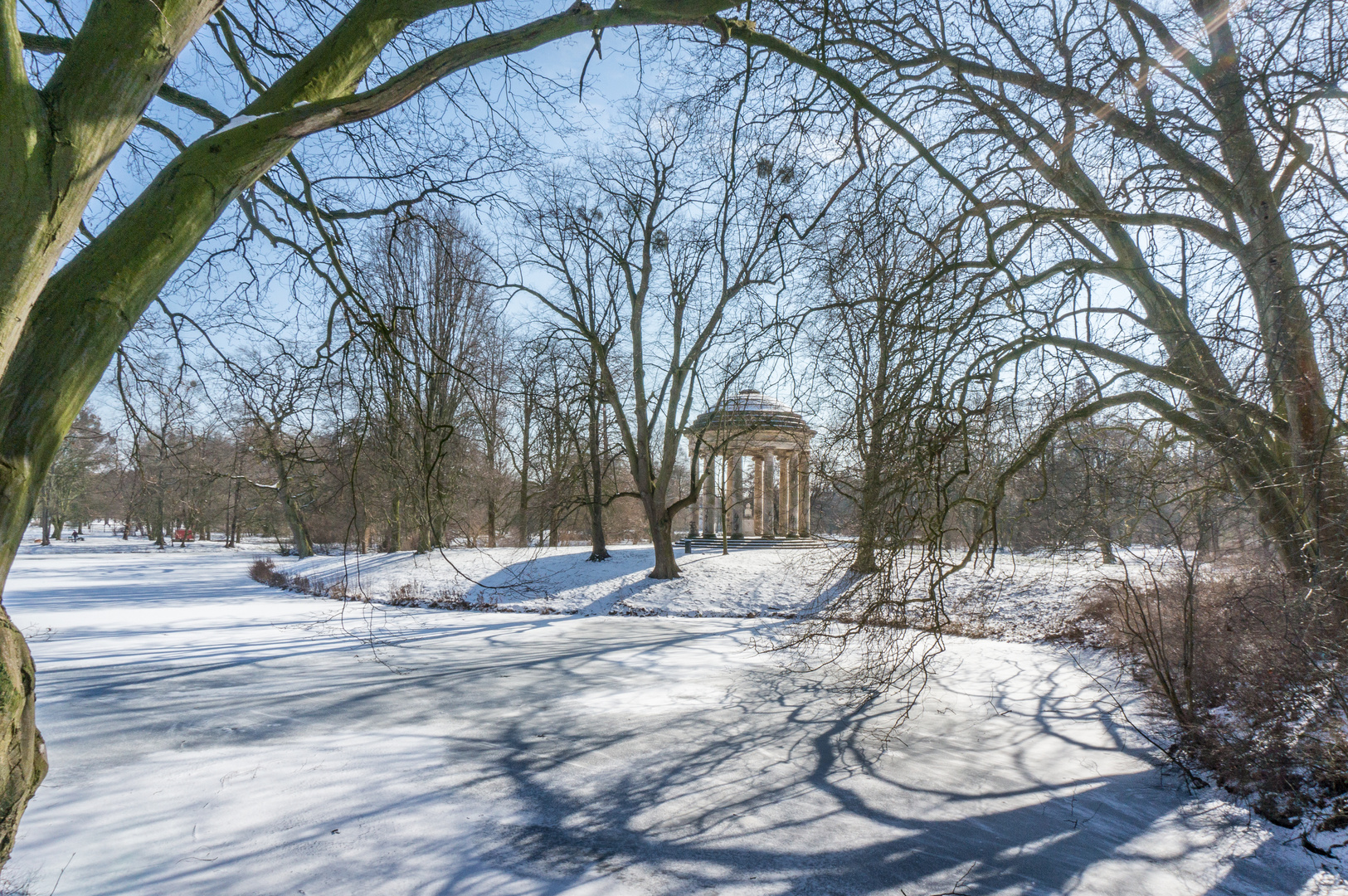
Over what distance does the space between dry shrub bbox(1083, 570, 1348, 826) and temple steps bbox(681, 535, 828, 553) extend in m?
12.6

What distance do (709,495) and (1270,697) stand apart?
1468 centimetres

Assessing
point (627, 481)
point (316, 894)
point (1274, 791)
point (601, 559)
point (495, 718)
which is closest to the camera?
point (316, 894)

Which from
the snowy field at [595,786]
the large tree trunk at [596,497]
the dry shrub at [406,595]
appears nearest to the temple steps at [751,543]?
the large tree trunk at [596,497]

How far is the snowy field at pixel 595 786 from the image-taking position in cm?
378

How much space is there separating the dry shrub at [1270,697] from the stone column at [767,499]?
16.6m

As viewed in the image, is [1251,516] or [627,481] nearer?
[1251,516]

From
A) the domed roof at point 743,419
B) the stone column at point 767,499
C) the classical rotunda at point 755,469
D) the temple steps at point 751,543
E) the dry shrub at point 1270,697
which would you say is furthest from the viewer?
the stone column at point 767,499

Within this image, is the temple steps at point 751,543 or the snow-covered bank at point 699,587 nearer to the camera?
the snow-covered bank at point 699,587

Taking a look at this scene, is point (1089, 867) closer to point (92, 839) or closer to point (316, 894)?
point (316, 894)

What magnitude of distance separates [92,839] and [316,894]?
1.38m

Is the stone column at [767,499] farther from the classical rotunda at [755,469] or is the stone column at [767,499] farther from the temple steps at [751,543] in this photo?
the temple steps at [751,543]

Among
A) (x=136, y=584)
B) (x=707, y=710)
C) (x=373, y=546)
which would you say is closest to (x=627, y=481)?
(x=373, y=546)

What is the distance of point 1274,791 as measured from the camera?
15.2ft

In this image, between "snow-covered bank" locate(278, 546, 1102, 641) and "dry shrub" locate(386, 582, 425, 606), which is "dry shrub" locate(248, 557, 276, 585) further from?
"dry shrub" locate(386, 582, 425, 606)
